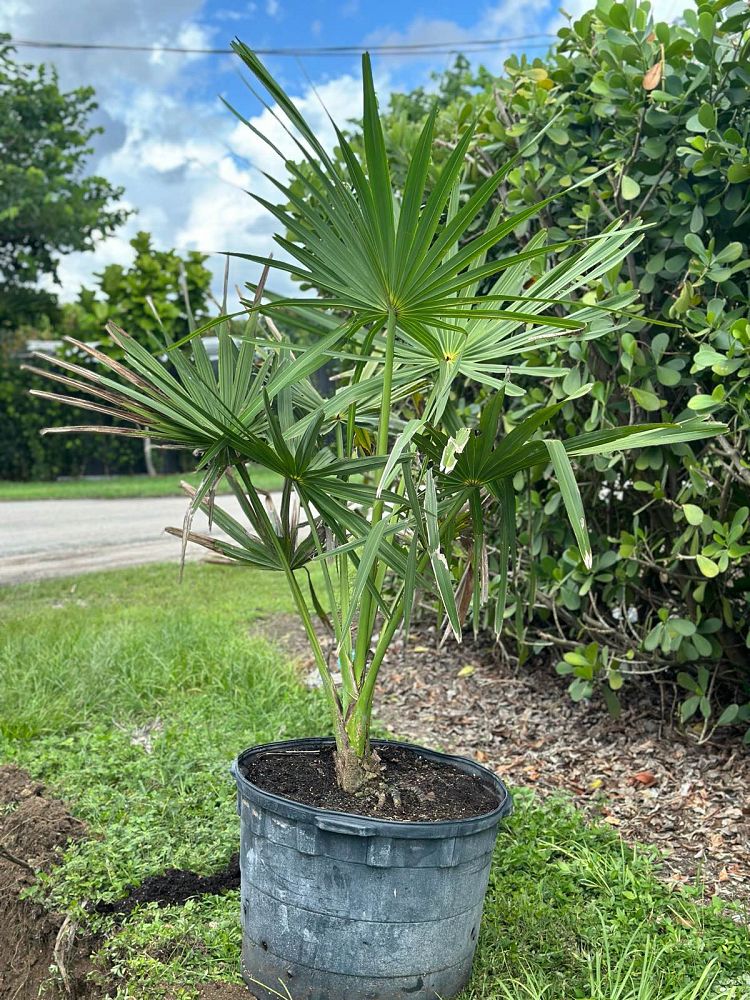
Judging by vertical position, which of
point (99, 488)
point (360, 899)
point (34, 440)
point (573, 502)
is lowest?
point (360, 899)

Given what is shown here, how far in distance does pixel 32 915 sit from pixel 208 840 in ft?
1.82

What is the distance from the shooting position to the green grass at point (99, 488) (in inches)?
609

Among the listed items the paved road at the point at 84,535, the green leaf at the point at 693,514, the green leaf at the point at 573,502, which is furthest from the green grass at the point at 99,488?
the green leaf at the point at 573,502

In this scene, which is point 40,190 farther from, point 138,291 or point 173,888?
point 173,888

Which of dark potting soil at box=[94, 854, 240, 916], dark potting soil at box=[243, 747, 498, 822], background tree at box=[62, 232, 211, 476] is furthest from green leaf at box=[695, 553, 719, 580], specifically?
background tree at box=[62, 232, 211, 476]

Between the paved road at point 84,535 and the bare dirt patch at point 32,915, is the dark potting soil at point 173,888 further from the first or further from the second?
the paved road at point 84,535

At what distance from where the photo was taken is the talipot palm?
5.95ft

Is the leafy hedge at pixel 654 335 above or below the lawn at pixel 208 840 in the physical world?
above

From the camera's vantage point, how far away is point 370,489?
6.82 ft

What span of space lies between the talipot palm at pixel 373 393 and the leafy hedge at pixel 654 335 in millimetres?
812

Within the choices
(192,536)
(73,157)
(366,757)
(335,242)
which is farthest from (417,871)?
(73,157)

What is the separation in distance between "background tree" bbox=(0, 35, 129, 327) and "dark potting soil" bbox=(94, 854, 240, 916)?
17.2 metres

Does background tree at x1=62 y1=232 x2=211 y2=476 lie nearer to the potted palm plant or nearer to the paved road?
the paved road

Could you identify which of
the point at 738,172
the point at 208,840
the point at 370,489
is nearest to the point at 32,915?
A: the point at 208,840
